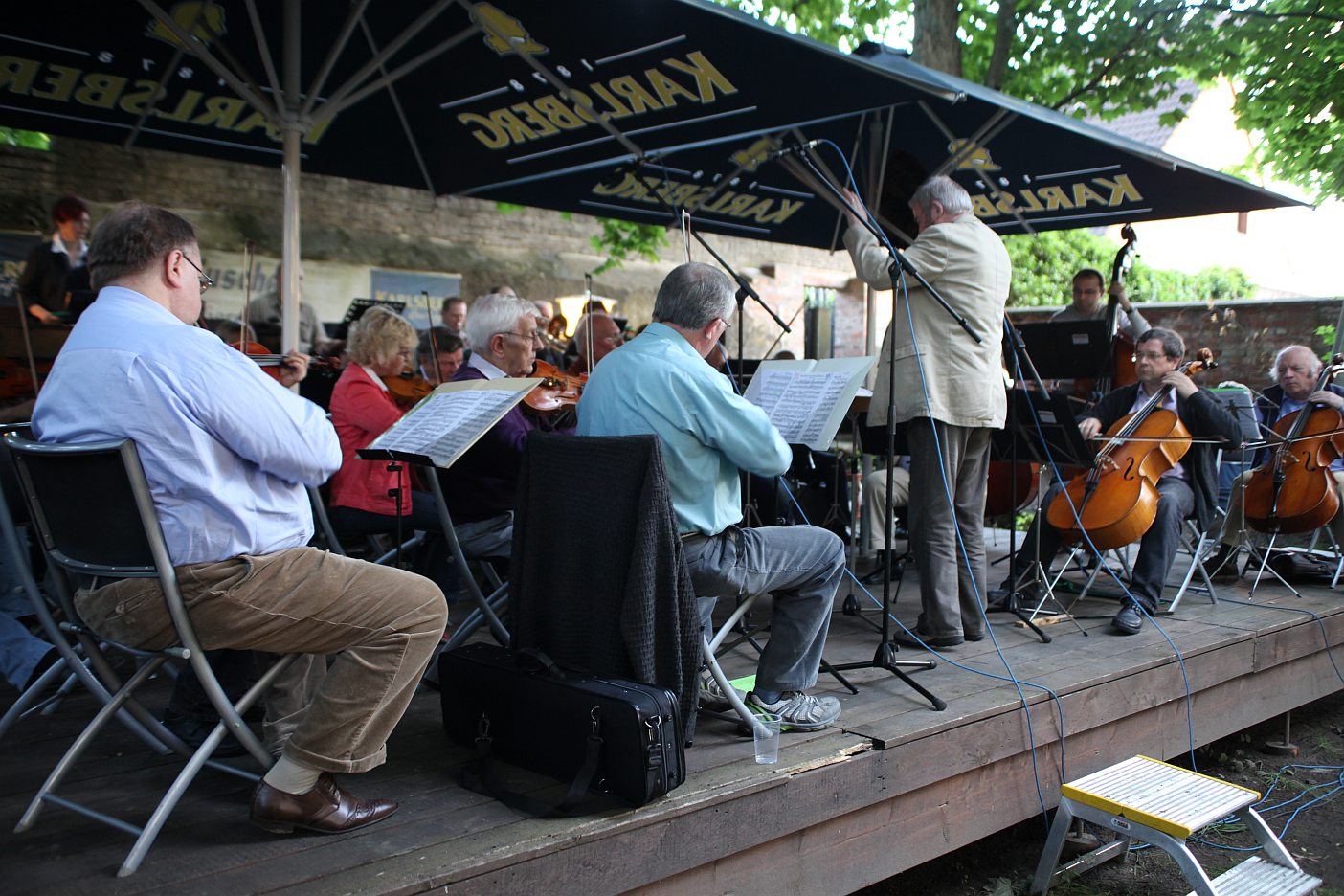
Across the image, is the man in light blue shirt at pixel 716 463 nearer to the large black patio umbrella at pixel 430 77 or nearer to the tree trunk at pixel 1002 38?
the large black patio umbrella at pixel 430 77

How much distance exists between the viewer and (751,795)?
255cm

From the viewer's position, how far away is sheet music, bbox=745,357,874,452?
3.29 m

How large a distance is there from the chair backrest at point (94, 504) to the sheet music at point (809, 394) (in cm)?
188

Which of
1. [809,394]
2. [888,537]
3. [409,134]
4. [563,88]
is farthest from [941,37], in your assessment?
[888,537]

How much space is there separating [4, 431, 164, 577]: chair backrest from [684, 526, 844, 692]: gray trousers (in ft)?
4.47

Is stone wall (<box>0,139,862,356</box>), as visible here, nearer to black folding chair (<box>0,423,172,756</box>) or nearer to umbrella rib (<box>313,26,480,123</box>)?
umbrella rib (<box>313,26,480,123</box>)

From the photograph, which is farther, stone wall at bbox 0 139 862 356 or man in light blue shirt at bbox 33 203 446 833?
stone wall at bbox 0 139 862 356

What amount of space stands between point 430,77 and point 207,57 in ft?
4.94

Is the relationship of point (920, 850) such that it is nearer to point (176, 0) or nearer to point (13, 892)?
point (13, 892)

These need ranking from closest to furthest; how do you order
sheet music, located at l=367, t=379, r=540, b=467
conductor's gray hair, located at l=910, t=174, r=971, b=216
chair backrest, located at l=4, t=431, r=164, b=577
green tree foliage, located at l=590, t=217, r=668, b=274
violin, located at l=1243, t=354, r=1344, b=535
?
chair backrest, located at l=4, t=431, r=164, b=577
sheet music, located at l=367, t=379, r=540, b=467
conductor's gray hair, located at l=910, t=174, r=971, b=216
violin, located at l=1243, t=354, r=1344, b=535
green tree foliage, located at l=590, t=217, r=668, b=274

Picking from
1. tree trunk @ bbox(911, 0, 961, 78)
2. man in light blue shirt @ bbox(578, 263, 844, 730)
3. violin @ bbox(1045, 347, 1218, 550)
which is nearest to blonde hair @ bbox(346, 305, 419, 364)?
man in light blue shirt @ bbox(578, 263, 844, 730)

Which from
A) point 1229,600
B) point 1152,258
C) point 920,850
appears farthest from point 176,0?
point 1152,258

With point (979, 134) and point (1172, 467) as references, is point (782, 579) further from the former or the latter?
point (979, 134)

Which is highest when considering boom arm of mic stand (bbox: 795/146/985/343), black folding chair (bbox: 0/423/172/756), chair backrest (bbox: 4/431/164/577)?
boom arm of mic stand (bbox: 795/146/985/343)
